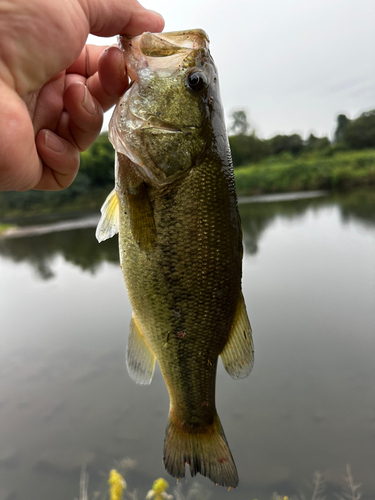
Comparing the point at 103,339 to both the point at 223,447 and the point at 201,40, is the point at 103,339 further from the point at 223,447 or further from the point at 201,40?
the point at 201,40

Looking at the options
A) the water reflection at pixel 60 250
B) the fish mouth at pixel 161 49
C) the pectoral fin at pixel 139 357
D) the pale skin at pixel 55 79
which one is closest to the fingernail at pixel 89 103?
the pale skin at pixel 55 79

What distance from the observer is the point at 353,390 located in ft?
16.4

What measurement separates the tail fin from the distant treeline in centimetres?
3400

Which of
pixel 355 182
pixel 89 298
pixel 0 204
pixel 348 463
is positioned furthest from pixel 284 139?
pixel 348 463

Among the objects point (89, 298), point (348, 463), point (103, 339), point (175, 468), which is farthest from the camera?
point (89, 298)

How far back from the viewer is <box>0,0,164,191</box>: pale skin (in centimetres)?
117

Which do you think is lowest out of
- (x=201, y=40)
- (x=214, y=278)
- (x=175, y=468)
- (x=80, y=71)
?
(x=175, y=468)

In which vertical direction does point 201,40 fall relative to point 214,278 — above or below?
above

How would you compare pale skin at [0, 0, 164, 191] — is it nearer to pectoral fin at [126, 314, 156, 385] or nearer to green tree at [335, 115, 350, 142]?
pectoral fin at [126, 314, 156, 385]

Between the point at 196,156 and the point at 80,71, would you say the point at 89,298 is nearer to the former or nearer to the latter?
the point at 80,71

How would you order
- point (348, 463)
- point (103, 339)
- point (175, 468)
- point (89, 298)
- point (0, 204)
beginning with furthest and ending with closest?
point (0, 204) → point (89, 298) → point (103, 339) → point (348, 463) → point (175, 468)

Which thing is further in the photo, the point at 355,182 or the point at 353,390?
the point at 355,182

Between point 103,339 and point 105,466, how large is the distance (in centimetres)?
286

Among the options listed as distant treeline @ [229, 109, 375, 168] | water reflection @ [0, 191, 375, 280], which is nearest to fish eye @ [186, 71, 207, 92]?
water reflection @ [0, 191, 375, 280]
